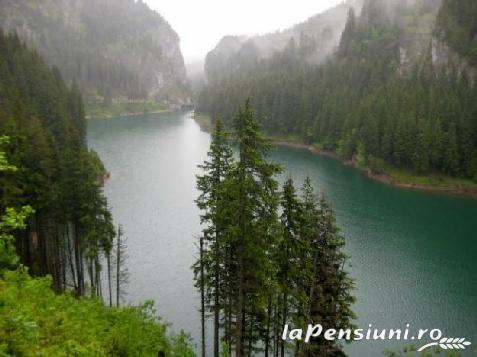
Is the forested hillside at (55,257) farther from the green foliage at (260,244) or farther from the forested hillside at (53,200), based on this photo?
the green foliage at (260,244)

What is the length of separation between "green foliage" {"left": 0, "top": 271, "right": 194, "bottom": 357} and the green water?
15.0m

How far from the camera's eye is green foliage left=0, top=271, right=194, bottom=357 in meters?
13.0

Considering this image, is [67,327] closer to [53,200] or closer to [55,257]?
[53,200]

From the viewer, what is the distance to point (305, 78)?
18638 centimetres

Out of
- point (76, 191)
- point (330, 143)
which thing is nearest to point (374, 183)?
point (330, 143)

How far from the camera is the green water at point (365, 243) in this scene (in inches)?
1789

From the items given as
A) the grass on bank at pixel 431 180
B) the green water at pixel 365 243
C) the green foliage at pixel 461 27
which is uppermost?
the green foliage at pixel 461 27

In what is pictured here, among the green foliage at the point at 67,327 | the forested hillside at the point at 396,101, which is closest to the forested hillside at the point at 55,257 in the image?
the green foliage at the point at 67,327

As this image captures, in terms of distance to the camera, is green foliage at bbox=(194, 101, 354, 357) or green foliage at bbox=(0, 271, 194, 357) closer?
green foliage at bbox=(0, 271, 194, 357)

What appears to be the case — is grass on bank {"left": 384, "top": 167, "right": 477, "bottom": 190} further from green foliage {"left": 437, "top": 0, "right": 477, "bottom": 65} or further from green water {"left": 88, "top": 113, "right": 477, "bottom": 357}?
green foliage {"left": 437, "top": 0, "right": 477, "bottom": 65}

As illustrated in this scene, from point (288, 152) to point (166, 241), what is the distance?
80744 millimetres

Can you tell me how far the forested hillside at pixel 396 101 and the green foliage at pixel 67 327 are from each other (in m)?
66.3

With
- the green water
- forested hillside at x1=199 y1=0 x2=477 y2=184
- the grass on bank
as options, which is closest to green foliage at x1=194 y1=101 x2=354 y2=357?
the green water

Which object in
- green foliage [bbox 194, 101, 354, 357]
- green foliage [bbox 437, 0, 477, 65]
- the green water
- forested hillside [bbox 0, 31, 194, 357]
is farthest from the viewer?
green foliage [bbox 437, 0, 477, 65]
